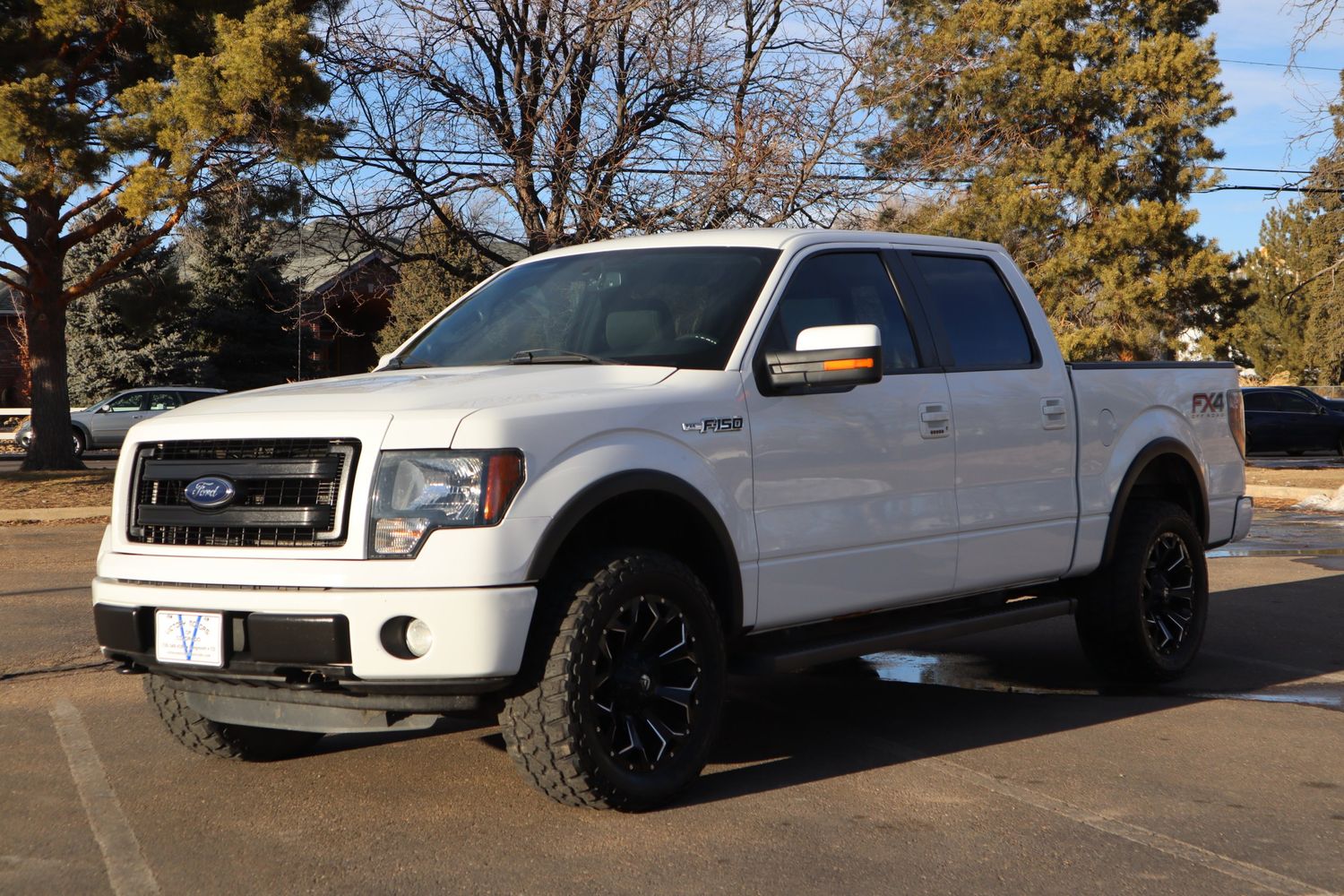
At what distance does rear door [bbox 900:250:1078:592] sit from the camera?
600 centimetres

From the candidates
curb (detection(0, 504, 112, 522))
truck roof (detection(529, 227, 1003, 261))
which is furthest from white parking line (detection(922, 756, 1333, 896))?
curb (detection(0, 504, 112, 522))

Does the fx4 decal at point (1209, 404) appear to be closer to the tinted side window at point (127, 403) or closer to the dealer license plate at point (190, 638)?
the dealer license plate at point (190, 638)

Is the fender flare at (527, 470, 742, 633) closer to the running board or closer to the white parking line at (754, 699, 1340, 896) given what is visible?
the running board

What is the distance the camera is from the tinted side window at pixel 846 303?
5578 millimetres

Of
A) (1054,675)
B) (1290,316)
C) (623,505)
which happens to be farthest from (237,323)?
(1290,316)

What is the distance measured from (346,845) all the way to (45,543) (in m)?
10.2

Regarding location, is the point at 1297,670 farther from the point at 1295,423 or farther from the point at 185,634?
the point at 1295,423

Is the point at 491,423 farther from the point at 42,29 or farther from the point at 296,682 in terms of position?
the point at 42,29

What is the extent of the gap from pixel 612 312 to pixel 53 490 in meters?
14.5

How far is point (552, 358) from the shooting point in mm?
5418

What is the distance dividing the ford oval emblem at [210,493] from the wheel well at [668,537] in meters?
1.08

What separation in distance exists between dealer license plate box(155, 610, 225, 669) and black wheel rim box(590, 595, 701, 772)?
3.90ft

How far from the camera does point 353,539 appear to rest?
14.3 feet

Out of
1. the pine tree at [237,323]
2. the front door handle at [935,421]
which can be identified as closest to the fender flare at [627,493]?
the front door handle at [935,421]
